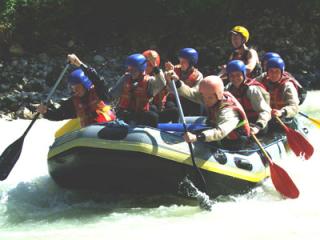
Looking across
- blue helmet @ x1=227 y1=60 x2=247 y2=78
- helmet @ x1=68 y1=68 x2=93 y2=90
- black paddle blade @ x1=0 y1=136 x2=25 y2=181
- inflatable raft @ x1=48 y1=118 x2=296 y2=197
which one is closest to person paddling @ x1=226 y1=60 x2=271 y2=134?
blue helmet @ x1=227 y1=60 x2=247 y2=78

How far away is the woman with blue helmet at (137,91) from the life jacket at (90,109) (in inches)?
A: 10.4

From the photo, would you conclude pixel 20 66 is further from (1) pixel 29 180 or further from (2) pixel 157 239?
(2) pixel 157 239

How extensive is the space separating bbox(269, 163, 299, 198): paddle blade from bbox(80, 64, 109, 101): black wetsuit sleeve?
1844mm

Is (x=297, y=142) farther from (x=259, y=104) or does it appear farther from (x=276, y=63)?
(x=276, y=63)

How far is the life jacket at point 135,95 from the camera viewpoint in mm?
5891

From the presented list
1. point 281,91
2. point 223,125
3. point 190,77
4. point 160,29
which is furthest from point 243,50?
point 160,29

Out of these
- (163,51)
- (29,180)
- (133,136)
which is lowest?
(163,51)

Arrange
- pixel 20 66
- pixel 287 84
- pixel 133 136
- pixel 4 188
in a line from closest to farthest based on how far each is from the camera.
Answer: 1. pixel 133 136
2. pixel 4 188
3. pixel 287 84
4. pixel 20 66

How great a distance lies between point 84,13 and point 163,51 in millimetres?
2232

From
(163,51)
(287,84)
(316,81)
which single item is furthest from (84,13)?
(287,84)

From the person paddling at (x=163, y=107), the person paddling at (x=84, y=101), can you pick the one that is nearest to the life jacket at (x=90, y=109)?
the person paddling at (x=84, y=101)

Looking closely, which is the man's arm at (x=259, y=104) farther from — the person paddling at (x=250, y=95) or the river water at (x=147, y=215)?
the river water at (x=147, y=215)

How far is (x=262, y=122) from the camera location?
586 centimetres

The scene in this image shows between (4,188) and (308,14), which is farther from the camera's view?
(308,14)
